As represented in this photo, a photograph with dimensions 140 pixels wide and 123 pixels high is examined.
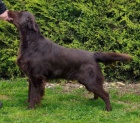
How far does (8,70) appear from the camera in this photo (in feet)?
27.3

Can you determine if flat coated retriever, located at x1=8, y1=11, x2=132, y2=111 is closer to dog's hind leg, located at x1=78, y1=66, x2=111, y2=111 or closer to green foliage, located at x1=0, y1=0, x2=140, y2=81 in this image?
dog's hind leg, located at x1=78, y1=66, x2=111, y2=111

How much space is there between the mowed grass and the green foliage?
3.06 ft

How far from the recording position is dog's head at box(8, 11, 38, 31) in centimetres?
604

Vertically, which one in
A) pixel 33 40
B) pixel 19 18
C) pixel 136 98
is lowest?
pixel 136 98

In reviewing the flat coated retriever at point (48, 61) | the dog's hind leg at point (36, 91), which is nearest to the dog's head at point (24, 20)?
the flat coated retriever at point (48, 61)

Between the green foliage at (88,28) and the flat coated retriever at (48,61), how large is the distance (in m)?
2.04

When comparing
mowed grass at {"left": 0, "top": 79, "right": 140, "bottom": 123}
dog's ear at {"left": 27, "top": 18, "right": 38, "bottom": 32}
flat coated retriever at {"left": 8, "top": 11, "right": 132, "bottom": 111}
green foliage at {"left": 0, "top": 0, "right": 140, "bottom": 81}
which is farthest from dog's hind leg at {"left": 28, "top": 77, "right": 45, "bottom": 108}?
green foliage at {"left": 0, "top": 0, "right": 140, "bottom": 81}

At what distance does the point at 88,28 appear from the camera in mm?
8227

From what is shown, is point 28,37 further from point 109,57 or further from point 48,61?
point 109,57

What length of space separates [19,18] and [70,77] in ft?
4.46

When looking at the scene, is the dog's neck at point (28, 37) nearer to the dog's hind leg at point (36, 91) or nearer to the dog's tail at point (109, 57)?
the dog's hind leg at point (36, 91)

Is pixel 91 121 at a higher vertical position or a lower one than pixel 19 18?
lower

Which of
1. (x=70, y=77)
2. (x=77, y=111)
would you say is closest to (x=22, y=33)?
(x=70, y=77)

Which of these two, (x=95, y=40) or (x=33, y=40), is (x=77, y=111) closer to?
(x=33, y=40)
